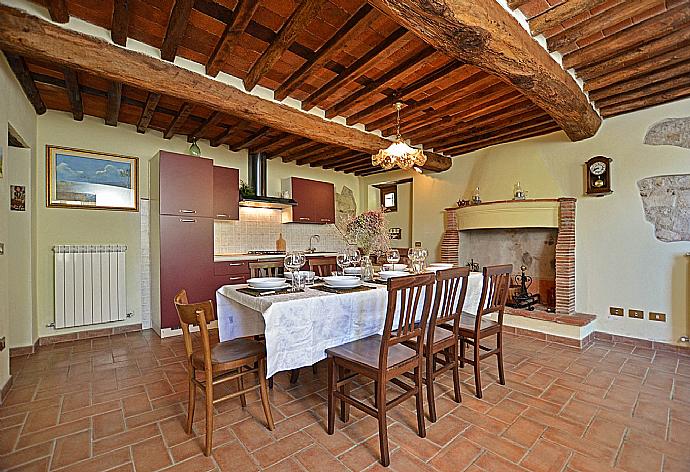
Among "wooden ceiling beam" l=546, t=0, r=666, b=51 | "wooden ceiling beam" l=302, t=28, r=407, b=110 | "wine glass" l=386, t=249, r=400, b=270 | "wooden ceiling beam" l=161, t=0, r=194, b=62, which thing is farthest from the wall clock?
"wooden ceiling beam" l=161, t=0, r=194, b=62

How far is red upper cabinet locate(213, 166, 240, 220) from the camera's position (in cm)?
454

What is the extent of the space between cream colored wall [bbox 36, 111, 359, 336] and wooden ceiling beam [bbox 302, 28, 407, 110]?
2.28 metres

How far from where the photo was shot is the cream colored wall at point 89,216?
Result: 3.61 metres

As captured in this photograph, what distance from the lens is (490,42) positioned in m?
1.97

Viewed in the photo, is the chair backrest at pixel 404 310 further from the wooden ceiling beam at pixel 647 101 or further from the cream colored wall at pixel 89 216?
the cream colored wall at pixel 89 216

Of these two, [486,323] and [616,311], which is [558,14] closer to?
[486,323]

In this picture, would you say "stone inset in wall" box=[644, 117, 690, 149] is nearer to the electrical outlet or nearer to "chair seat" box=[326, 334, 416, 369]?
the electrical outlet

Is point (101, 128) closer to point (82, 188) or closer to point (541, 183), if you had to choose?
point (82, 188)

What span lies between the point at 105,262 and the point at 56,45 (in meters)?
2.47

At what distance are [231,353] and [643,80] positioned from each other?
3975 mm

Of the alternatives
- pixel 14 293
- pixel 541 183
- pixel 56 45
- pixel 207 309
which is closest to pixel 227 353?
pixel 207 309

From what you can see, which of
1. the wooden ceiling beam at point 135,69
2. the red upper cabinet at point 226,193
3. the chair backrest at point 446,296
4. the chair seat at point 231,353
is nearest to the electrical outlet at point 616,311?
the chair backrest at point 446,296

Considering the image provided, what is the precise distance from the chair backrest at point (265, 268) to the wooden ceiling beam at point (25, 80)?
233 cm

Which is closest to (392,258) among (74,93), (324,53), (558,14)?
(324,53)
